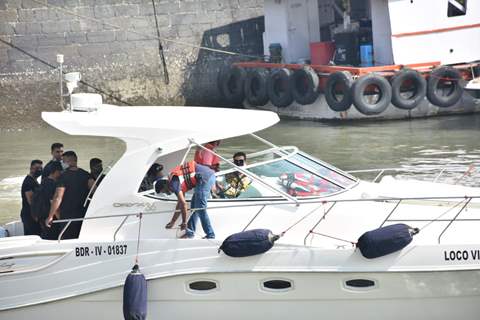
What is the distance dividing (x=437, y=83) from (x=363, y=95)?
1602 mm

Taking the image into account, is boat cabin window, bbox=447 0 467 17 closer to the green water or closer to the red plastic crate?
the green water

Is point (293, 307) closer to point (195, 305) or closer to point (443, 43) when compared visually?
point (195, 305)

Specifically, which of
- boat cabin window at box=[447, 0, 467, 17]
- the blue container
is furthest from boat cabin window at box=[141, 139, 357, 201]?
boat cabin window at box=[447, 0, 467, 17]

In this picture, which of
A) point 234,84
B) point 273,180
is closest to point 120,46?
point 234,84

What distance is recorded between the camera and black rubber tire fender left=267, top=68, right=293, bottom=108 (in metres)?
21.4

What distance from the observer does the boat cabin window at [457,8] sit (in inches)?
859

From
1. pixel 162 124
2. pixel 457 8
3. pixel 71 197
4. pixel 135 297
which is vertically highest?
pixel 457 8

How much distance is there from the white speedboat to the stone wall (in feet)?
46.7

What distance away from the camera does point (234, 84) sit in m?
22.9

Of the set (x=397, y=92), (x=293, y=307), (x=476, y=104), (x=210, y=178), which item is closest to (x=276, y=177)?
(x=210, y=178)

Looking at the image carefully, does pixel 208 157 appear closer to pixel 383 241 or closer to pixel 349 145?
pixel 383 241

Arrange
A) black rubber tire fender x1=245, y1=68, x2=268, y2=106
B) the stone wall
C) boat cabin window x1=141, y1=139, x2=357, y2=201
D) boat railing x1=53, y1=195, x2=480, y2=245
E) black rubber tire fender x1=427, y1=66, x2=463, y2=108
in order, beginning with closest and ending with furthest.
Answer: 1. boat railing x1=53, y1=195, x2=480, y2=245
2. boat cabin window x1=141, y1=139, x2=357, y2=201
3. black rubber tire fender x1=427, y1=66, x2=463, y2=108
4. black rubber tire fender x1=245, y1=68, x2=268, y2=106
5. the stone wall

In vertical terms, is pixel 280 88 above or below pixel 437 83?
above

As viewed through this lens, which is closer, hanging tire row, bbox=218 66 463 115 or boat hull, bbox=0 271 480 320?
boat hull, bbox=0 271 480 320
